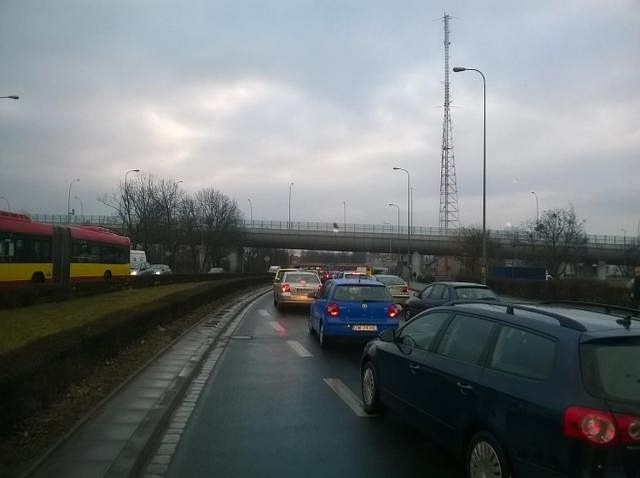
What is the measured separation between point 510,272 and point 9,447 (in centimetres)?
4905

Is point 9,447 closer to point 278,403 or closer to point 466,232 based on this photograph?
point 278,403

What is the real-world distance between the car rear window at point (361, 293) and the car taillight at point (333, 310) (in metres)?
0.25

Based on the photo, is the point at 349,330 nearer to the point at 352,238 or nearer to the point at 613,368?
the point at 613,368

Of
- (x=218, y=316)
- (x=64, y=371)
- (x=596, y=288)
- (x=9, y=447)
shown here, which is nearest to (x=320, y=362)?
(x=64, y=371)

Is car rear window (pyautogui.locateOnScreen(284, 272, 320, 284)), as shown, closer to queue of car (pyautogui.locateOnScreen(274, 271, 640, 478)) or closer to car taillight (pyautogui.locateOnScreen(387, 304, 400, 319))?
car taillight (pyautogui.locateOnScreen(387, 304, 400, 319))

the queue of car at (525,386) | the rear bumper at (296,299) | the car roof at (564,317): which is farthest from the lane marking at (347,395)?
the rear bumper at (296,299)

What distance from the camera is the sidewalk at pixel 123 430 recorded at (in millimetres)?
Answer: 5246

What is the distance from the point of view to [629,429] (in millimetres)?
3949

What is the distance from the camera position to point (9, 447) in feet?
18.6

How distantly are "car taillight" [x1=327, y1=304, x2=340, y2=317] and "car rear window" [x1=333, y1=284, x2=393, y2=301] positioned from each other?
0.25 meters

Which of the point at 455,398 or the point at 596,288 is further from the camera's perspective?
the point at 596,288

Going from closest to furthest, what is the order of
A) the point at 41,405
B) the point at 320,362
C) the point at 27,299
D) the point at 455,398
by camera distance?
the point at 455,398 < the point at 41,405 < the point at 320,362 < the point at 27,299

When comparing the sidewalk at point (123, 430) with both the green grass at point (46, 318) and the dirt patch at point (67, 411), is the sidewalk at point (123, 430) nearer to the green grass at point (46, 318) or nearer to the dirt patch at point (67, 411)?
the dirt patch at point (67, 411)

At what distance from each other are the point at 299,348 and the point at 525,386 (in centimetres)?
973
